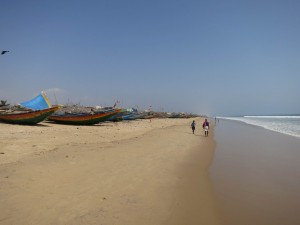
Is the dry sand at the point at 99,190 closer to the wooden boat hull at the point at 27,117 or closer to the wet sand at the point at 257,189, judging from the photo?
the wet sand at the point at 257,189

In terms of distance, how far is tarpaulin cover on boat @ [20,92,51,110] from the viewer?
27266mm

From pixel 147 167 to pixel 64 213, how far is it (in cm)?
482

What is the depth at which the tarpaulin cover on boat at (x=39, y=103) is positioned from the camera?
27266 mm

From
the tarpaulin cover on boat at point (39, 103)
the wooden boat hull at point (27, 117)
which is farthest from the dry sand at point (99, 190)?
the tarpaulin cover on boat at point (39, 103)

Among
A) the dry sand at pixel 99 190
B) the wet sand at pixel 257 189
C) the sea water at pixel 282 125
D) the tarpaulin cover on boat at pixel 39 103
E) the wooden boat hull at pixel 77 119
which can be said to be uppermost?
the tarpaulin cover on boat at pixel 39 103

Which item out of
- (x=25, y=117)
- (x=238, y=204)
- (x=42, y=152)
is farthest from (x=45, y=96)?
(x=238, y=204)

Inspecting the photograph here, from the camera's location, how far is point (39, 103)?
27.9m

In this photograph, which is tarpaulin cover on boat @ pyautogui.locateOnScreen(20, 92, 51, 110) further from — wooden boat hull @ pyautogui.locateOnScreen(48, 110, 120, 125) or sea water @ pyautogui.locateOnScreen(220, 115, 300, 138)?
sea water @ pyautogui.locateOnScreen(220, 115, 300, 138)

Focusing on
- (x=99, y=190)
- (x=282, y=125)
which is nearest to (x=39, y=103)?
(x=99, y=190)

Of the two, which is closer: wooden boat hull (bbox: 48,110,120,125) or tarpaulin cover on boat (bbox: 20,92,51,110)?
tarpaulin cover on boat (bbox: 20,92,51,110)

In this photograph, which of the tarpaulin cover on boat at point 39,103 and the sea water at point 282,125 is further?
the sea water at point 282,125

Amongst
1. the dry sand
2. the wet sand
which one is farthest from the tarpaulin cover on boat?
the wet sand

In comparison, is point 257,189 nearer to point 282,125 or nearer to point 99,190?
point 99,190

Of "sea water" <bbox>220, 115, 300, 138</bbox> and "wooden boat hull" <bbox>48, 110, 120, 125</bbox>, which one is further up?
"wooden boat hull" <bbox>48, 110, 120, 125</bbox>
